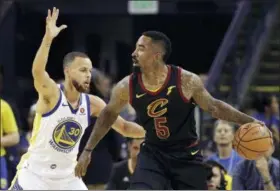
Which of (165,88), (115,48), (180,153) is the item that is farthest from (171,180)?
(115,48)

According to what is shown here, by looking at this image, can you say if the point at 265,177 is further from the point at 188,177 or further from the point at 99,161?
the point at 188,177

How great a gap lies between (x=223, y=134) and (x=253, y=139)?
3092 mm

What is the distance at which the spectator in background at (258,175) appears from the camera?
9.54 metres

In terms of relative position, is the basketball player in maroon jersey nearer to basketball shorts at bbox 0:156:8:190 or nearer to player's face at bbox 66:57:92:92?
player's face at bbox 66:57:92:92

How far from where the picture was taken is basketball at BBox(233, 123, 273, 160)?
7492 millimetres

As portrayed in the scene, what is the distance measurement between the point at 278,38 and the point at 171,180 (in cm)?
988

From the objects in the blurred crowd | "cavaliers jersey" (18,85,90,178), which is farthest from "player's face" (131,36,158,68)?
the blurred crowd

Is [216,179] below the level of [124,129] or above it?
below

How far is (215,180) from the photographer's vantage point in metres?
9.36

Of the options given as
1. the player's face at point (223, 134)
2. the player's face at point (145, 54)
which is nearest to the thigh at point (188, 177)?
the player's face at point (145, 54)

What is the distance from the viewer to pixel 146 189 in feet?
24.3

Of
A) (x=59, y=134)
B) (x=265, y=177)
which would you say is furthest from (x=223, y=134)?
(x=59, y=134)

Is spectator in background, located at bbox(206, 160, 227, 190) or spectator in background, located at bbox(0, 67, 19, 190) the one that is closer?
spectator in background, located at bbox(206, 160, 227, 190)

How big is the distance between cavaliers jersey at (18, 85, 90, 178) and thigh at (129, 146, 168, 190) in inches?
31.0
